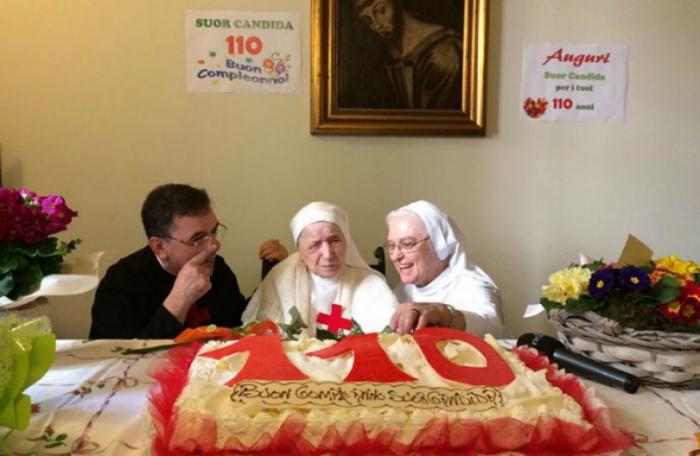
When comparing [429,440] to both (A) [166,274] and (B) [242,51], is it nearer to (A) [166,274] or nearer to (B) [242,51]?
(A) [166,274]

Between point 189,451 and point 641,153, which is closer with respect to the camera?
point 189,451

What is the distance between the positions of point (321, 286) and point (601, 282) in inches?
35.4

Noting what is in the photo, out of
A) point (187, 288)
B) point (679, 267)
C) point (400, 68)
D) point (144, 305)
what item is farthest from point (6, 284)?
point (400, 68)

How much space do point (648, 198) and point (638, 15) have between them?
2.24 feet

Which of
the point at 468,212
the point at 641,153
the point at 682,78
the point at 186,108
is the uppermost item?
the point at 682,78

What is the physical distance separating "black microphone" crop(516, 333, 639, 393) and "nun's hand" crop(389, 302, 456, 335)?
0.76 feet

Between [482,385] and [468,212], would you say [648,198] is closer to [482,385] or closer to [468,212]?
[468,212]

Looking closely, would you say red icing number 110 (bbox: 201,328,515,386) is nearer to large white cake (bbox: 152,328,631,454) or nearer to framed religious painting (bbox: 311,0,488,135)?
large white cake (bbox: 152,328,631,454)

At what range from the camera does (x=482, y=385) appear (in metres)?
0.84

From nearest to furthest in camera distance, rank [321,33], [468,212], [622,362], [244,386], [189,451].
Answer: [189,451], [244,386], [622,362], [321,33], [468,212]

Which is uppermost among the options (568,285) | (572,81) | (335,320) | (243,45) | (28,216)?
(243,45)

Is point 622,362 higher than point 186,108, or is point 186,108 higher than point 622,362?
point 186,108

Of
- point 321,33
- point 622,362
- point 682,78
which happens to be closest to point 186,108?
point 321,33

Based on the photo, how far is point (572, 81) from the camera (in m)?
2.18
